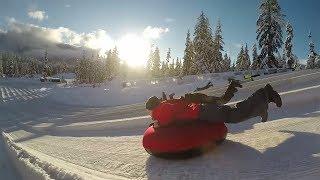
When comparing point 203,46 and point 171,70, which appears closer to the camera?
point 203,46

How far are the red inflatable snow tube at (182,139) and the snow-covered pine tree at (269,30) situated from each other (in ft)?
157

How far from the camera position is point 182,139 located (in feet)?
16.9

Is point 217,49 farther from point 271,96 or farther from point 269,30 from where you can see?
point 271,96

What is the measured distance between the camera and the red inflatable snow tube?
5.17 m

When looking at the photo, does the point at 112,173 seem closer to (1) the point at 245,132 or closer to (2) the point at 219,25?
(1) the point at 245,132

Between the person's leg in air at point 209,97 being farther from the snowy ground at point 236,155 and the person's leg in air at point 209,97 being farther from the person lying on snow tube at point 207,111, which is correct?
the snowy ground at point 236,155

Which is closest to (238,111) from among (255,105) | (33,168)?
(255,105)

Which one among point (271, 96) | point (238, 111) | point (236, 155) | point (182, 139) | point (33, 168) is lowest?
point (33, 168)

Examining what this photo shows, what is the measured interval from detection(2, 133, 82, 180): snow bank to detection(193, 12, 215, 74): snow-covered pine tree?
183 feet

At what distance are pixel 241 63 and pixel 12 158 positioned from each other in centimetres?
8887

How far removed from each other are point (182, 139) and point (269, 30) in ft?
162

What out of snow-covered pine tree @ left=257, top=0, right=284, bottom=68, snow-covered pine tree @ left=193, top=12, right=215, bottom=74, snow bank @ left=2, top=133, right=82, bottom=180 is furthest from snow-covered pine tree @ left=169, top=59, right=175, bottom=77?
snow bank @ left=2, top=133, right=82, bottom=180

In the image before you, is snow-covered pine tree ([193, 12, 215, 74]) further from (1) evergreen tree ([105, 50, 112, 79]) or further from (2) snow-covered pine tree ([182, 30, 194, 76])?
(1) evergreen tree ([105, 50, 112, 79])

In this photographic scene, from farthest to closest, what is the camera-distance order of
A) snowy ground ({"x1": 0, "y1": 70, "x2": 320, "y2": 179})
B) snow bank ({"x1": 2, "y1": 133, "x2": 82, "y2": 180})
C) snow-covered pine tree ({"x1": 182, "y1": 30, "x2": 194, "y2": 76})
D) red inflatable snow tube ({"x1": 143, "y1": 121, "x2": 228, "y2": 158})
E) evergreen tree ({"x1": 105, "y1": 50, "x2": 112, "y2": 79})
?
evergreen tree ({"x1": 105, "y1": 50, "x2": 112, "y2": 79}) → snow-covered pine tree ({"x1": 182, "y1": 30, "x2": 194, "y2": 76}) → snow bank ({"x1": 2, "y1": 133, "x2": 82, "y2": 180}) → red inflatable snow tube ({"x1": 143, "y1": 121, "x2": 228, "y2": 158}) → snowy ground ({"x1": 0, "y1": 70, "x2": 320, "y2": 179})
